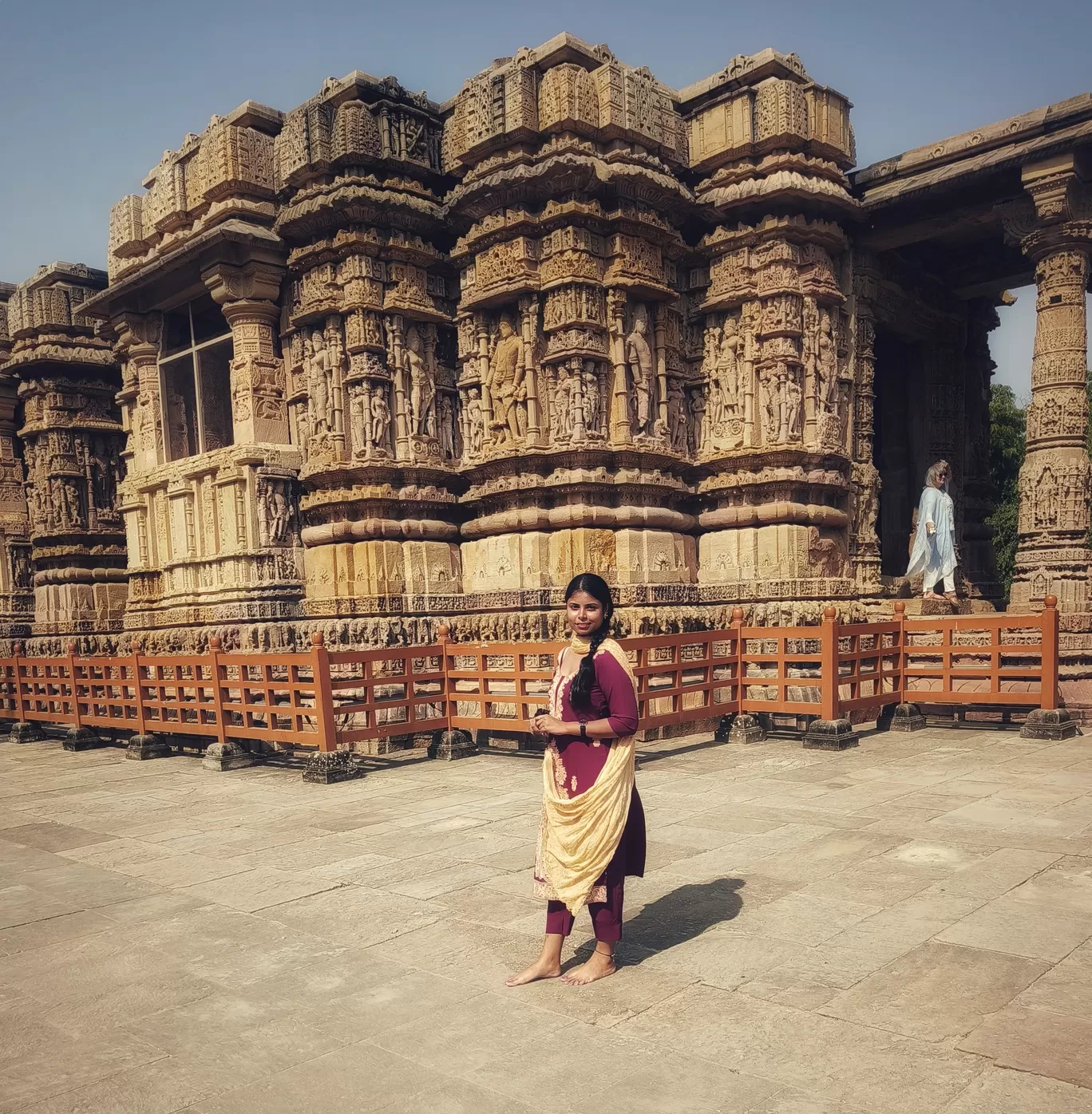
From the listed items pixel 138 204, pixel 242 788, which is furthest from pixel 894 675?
pixel 138 204

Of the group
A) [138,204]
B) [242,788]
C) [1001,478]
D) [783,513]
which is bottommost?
[242,788]

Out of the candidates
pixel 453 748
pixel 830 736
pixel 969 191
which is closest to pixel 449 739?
pixel 453 748

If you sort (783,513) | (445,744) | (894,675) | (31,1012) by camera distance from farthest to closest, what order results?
(783,513)
(894,675)
(445,744)
(31,1012)

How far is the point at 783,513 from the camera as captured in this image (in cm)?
1106

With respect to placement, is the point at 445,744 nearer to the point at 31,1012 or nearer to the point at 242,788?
the point at 242,788

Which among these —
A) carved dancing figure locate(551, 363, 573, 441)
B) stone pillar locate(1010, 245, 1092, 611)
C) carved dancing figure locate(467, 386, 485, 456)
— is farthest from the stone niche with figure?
stone pillar locate(1010, 245, 1092, 611)

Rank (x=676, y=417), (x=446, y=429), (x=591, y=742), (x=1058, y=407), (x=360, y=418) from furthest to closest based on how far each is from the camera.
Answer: (x=446, y=429) < (x=676, y=417) < (x=360, y=418) < (x=1058, y=407) < (x=591, y=742)

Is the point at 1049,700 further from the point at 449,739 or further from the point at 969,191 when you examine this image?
the point at 969,191

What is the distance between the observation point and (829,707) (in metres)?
8.34

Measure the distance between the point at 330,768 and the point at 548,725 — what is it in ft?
15.5

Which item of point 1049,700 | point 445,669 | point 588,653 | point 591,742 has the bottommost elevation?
point 1049,700

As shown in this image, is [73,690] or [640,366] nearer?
[640,366]

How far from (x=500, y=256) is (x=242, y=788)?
702 cm

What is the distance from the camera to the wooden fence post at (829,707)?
324 inches
